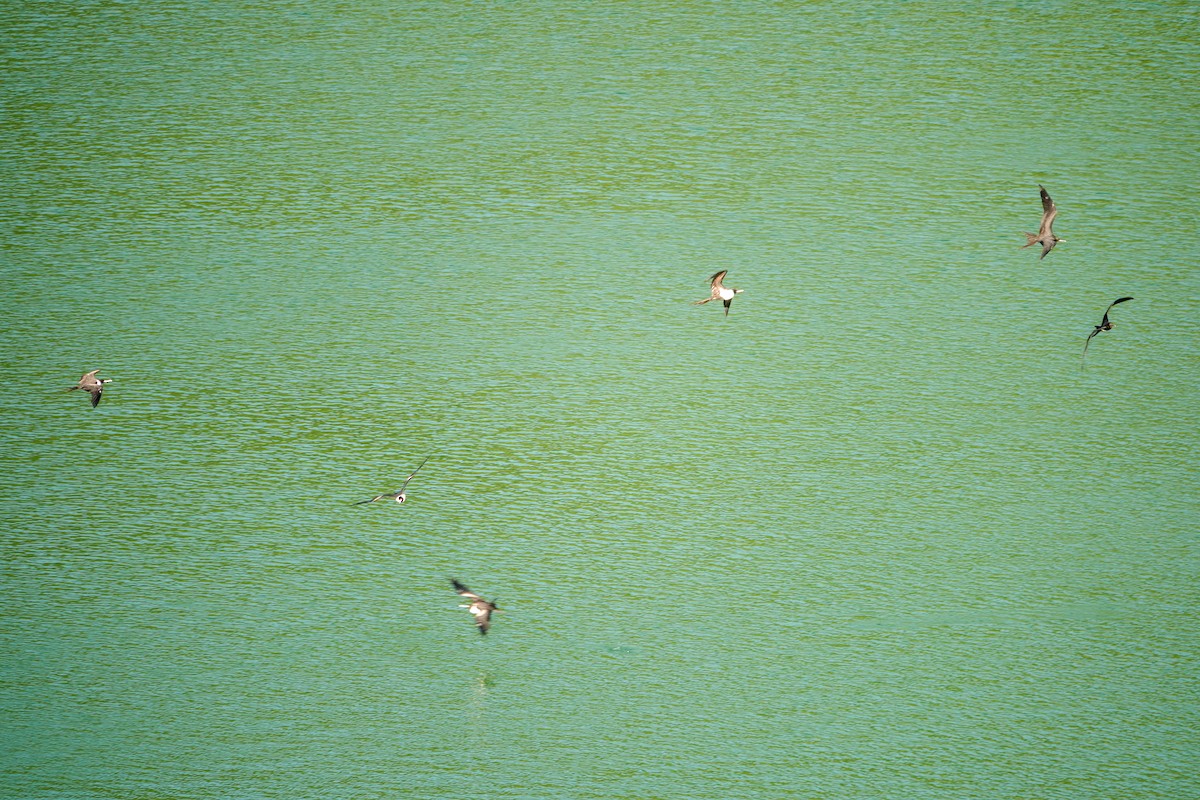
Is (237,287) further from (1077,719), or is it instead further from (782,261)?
(1077,719)

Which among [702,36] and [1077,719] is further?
[702,36]

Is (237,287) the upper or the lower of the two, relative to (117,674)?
upper

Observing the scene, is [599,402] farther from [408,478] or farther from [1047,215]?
[1047,215]

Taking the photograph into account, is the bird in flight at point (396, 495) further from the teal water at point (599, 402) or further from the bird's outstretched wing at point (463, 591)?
the bird's outstretched wing at point (463, 591)

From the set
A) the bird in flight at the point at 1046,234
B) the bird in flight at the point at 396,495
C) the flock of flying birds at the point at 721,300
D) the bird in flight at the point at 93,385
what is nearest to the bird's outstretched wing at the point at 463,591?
the flock of flying birds at the point at 721,300

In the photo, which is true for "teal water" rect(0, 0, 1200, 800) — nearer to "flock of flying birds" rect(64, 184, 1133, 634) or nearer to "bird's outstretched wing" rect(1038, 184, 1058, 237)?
"flock of flying birds" rect(64, 184, 1133, 634)

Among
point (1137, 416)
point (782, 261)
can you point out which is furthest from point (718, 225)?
point (1137, 416)

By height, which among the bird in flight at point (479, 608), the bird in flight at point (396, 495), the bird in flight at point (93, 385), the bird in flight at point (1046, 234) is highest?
the bird in flight at point (1046, 234)

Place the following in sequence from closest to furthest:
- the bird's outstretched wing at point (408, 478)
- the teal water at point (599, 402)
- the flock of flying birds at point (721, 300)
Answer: the teal water at point (599, 402) < the flock of flying birds at point (721, 300) < the bird's outstretched wing at point (408, 478)
